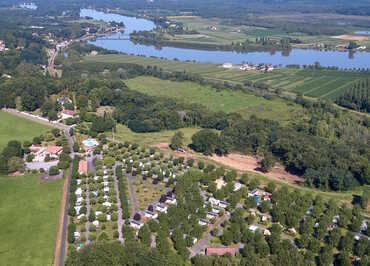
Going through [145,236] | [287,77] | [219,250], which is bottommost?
[219,250]

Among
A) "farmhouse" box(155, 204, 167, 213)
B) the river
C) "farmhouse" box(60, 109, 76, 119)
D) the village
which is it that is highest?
the river

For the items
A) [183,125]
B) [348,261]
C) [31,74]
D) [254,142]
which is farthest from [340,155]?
[31,74]

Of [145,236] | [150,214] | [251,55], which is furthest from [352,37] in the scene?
[145,236]

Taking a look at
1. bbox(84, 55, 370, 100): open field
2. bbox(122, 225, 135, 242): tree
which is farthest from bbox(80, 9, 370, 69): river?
bbox(122, 225, 135, 242): tree

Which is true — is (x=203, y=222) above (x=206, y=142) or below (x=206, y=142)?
below

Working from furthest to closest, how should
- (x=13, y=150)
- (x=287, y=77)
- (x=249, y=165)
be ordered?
(x=287, y=77), (x=249, y=165), (x=13, y=150)

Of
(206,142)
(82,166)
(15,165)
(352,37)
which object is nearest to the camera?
(15,165)

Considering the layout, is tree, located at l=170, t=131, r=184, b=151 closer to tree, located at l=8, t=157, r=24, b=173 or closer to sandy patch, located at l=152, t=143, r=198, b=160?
sandy patch, located at l=152, t=143, r=198, b=160

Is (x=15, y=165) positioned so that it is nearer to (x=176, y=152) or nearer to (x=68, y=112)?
(x=176, y=152)
